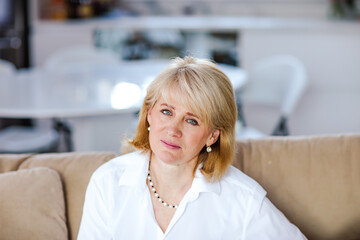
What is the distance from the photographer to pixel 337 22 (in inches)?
168

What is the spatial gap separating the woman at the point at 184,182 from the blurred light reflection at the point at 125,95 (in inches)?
32.0

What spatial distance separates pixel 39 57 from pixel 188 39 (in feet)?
4.37

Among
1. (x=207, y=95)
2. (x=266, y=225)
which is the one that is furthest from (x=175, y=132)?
(x=266, y=225)

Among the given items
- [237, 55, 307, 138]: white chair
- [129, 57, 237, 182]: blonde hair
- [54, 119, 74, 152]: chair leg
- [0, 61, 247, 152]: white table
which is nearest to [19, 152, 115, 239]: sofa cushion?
[129, 57, 237, 182]: blonde hair

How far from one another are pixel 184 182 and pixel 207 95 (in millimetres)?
302

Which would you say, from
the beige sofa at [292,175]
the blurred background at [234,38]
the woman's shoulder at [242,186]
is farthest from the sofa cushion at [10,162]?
the blurred background at [234,38]

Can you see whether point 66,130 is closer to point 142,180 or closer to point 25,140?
point 25,140

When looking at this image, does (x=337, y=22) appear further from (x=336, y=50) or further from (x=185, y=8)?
(x=185, y=8)

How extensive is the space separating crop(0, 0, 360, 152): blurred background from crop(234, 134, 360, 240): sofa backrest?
2.07 m

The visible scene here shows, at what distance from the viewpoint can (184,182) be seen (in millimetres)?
1567

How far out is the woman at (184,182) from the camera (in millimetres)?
1454

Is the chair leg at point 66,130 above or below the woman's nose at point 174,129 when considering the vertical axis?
below

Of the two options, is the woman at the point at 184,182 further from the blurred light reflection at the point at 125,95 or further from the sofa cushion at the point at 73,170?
the blurred light reflection at the point at 125,95

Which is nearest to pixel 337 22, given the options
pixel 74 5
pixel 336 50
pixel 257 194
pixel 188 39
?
pixel 336 50
